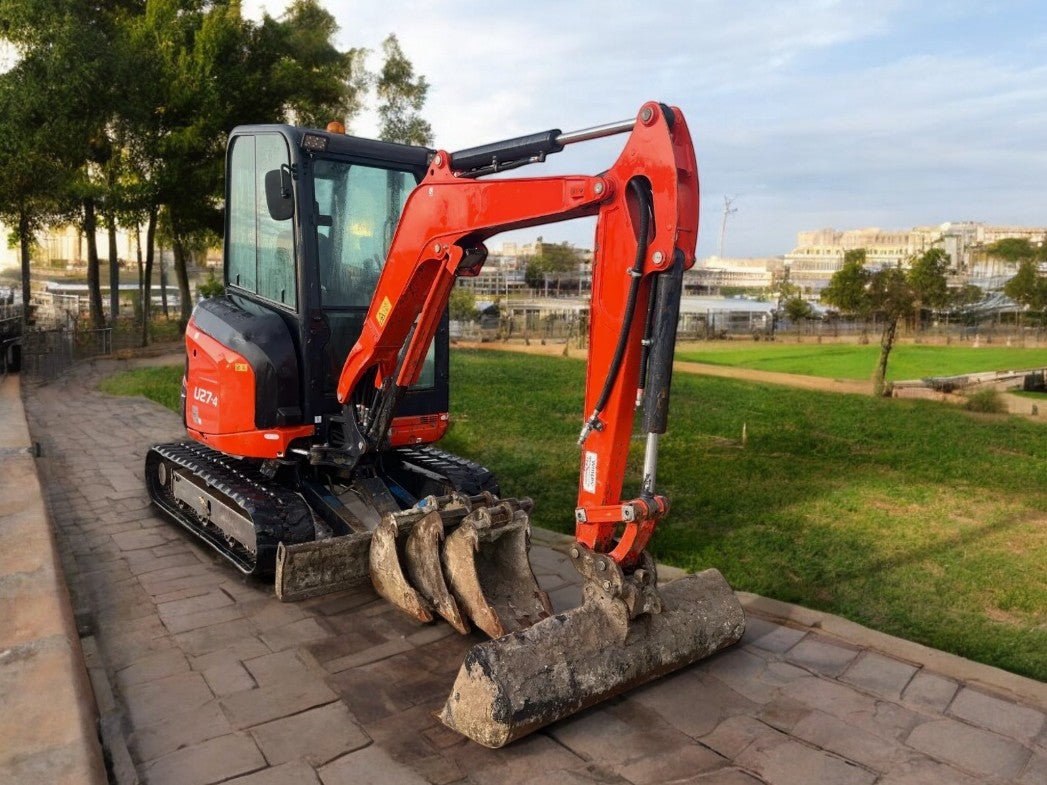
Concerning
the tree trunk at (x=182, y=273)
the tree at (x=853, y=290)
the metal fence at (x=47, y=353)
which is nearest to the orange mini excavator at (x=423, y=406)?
→ the metal fence at (x=47, y=353)

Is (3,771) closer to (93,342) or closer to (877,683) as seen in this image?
(877,683)

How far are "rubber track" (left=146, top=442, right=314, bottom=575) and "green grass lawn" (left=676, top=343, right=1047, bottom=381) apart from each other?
20.2 meters

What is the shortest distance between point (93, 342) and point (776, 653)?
1923 centimetres

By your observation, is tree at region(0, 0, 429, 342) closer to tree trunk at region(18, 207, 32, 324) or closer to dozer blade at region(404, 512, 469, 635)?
tree trunk at region(18, 207, 32, 324)

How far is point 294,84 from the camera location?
21.6m

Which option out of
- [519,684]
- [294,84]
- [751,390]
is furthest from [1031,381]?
[519,684]

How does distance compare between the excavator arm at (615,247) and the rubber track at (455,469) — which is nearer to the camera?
the excavator arm at (615,247)

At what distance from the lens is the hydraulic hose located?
11.9 ft

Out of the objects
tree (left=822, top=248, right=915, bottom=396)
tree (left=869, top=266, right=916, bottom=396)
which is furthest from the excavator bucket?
tree (left=869, top=266, right=916, bottom=396)

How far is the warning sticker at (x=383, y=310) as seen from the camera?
491cm

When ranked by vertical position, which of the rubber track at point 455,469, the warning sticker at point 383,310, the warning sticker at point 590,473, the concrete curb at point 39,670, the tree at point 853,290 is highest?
the tree at point 853,290

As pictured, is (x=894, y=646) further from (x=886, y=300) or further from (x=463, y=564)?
(x=886, y=300)

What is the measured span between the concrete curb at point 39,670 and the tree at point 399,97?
2284 cm

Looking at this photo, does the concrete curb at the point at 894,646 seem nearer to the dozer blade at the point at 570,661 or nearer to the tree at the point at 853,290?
the dozer blade at the point at 570,661
